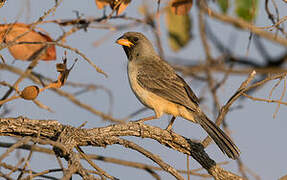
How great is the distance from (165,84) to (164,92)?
208 mm

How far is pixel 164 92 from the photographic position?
224 inches

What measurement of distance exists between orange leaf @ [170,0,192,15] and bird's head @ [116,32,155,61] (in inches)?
82.0

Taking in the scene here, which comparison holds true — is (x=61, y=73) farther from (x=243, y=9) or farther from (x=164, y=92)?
(x=243, y=9)

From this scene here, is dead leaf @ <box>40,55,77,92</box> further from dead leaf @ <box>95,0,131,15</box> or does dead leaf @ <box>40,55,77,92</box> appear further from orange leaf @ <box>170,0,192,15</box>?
orange leaf @ <box>170,0,192,15</box>

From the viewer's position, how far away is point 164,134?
458cm

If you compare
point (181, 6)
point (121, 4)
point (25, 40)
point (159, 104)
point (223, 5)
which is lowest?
point (25, 40)

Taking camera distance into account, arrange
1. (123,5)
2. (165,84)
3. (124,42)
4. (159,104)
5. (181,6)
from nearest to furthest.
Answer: (123,5) < (181,6) < (159,104) < (165,84) < (124,42)

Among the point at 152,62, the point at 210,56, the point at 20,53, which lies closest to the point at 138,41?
the point at 152,62

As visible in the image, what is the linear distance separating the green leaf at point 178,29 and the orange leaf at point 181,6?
4.25 ft

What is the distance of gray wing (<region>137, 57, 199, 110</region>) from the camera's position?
5.64m

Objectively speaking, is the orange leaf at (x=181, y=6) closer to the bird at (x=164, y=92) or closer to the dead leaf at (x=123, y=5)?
the dead leaf at (x=123, y=5)

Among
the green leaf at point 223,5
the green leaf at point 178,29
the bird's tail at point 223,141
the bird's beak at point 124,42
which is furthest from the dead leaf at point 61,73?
the bird's beak at point 124,42

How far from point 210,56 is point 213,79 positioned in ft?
1.94

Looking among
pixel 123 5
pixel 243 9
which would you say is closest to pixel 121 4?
pixel 123 5
